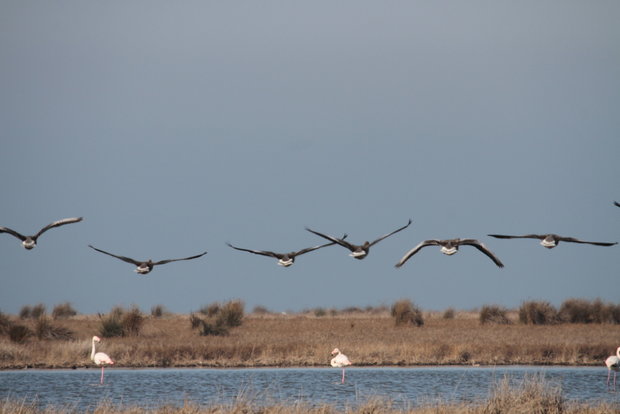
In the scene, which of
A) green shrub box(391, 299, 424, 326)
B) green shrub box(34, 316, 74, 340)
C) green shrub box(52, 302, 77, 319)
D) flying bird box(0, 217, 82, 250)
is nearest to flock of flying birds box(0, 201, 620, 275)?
flying bird box(0, 217, 82, 250)

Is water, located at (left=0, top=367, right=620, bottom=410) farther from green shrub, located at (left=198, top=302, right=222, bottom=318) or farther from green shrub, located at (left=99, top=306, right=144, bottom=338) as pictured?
green shrub, located at (left=198, top=302, right=222, bottom=318)

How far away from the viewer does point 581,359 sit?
31984 mm

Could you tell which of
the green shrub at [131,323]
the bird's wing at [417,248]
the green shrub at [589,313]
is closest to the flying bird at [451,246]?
the bird's wing at [417,248]

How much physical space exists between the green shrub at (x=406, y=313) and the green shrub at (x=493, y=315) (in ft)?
11.4

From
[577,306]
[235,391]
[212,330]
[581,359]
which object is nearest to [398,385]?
[235,391]

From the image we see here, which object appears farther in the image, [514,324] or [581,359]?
[514,324]

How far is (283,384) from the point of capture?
26438 millimetres

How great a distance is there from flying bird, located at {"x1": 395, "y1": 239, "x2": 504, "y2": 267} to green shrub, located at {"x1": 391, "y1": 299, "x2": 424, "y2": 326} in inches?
936

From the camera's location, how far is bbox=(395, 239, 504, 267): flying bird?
73.3ft

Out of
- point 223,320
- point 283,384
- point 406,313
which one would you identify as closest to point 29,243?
point 283,384

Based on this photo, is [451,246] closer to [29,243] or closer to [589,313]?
[29,243]

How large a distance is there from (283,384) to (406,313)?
2152cm

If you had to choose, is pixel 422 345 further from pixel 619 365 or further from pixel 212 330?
pixel 212 330

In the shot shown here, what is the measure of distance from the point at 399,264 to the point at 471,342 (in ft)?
47.5
